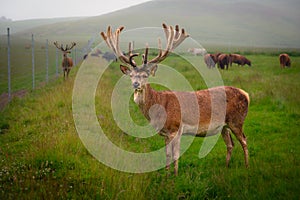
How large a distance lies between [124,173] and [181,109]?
1606 mm

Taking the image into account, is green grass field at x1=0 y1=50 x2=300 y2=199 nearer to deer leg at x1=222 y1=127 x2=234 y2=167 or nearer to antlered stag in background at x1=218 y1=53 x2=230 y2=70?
deer leg at x1=222 y1=127 x2=234 y2=167

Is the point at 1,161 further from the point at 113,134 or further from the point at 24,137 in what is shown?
the point at 113,134

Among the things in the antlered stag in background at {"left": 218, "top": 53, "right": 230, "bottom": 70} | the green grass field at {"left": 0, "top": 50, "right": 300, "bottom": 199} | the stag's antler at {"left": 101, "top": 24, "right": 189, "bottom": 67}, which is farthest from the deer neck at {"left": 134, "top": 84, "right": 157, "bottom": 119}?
the antlered stag in background at {"left": 218, "top": 53, "right": 230, "bottom": 70}

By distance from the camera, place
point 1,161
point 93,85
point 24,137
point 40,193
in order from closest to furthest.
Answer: point 40,193, point 1,161, point 24,137, point 93,85

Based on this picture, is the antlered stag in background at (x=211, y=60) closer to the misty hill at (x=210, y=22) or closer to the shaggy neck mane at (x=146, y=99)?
the shaggy neck mane at (x=146, y=99)

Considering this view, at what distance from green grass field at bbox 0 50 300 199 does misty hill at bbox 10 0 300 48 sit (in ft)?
308

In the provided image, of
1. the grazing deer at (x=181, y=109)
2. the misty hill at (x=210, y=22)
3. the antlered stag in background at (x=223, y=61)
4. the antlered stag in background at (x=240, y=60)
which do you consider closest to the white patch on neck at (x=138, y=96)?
the grazing deer at (x=181, y=109)

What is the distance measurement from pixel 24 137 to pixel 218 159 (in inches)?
169

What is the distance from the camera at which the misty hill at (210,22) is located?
111125 mm

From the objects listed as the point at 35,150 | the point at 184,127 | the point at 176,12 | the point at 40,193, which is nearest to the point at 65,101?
the point at 35,150

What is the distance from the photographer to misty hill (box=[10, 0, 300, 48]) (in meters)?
111

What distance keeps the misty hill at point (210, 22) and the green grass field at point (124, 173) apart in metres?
93.8

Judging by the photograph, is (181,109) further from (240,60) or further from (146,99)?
(240,60)

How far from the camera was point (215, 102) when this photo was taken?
5.77 meters
